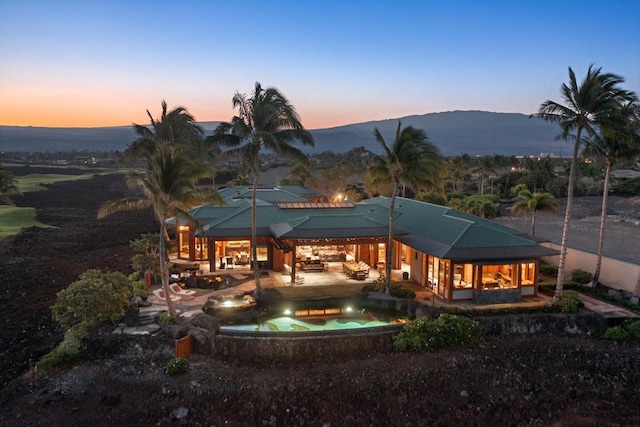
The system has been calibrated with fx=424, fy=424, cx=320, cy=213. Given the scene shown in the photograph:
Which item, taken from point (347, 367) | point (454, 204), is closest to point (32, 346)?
point (347, 367)

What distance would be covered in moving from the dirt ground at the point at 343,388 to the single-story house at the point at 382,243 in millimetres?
3689

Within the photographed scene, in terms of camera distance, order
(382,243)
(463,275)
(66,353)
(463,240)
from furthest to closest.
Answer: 1. (382,243)
2. (463,240)
3. (463,275)
4. (66,353)

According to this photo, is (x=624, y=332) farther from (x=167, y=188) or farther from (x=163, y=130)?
(x=163, y=130)

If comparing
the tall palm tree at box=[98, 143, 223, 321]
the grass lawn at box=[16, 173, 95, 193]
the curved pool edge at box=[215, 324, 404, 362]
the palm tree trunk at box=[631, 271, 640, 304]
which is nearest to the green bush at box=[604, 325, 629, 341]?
the palm tree trunk at box=[631, 271, 640, 304]

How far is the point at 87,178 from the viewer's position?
9656cm

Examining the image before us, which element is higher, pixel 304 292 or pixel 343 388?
pixel 304 292

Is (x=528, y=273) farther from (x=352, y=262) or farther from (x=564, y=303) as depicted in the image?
(x=352, y=262)

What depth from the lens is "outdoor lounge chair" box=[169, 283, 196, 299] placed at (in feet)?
66.2

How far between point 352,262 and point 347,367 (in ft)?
36.3

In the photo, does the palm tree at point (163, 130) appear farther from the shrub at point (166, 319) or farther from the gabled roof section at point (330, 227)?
the shrub at point (166, 319)

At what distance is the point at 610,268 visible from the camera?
22531mm

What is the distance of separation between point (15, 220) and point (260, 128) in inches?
1422

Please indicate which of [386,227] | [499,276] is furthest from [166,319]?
[499,276]

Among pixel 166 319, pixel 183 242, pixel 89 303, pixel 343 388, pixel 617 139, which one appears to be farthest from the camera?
pixel 183 242
